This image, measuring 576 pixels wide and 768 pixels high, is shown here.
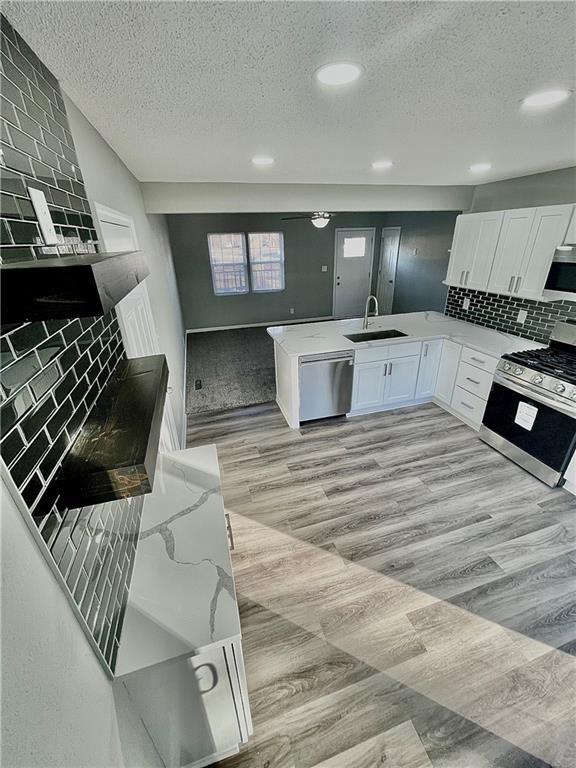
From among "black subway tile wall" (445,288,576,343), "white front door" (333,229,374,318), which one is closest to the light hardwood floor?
"black subway tile wall" (445,288,576,343)

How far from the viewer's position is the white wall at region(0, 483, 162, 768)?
462 mm

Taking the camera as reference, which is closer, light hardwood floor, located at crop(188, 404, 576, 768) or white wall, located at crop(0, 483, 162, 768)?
white wall, located at crop(0, 483, 162, 768)

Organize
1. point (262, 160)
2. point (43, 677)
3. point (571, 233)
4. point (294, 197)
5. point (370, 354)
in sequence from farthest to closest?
1. point (370, 354)
2. point (294, 197)
3. point (571, 233)
4. point (262, 160)
5. point (43, 677)

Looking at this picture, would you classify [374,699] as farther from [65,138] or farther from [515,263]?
[515,263]

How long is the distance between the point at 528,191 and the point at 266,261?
4.68 meters

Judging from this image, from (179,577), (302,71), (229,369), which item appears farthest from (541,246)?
(229,369)

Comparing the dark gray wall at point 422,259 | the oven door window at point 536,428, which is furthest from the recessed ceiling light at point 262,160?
the dark gray wall at point 422,259

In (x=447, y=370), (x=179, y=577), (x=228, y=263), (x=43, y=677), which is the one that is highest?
(x=228, y=263)

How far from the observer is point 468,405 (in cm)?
333

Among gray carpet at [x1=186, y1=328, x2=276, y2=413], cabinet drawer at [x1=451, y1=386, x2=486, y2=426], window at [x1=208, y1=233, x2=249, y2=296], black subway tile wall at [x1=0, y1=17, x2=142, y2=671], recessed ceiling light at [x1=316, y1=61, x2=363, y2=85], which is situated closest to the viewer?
black subway tile wall at [x1=0, y1=17, x2=142, y2=671]

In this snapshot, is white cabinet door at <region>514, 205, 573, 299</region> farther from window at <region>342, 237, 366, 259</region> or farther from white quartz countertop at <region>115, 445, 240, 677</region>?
window at <region>342, 237, 366, 259</region>

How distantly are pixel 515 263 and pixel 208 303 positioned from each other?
212 inches

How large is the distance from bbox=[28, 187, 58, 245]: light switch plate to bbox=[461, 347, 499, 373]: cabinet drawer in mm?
3289

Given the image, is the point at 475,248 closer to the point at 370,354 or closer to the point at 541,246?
the point at 541,246
